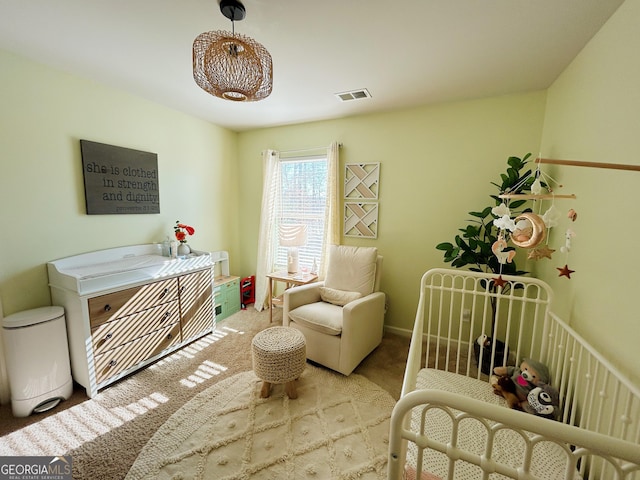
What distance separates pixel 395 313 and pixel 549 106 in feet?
7.77

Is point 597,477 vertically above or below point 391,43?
below

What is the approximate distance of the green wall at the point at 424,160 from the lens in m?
2.41

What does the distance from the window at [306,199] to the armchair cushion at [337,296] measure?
0.75 meters

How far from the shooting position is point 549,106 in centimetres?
218

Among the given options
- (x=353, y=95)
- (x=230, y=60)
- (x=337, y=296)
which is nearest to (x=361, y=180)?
(x=353, y=95)

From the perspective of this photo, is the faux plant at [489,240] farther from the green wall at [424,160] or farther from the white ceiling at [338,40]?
the white ceiling at [338,40]

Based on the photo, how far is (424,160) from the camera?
271 centimetres

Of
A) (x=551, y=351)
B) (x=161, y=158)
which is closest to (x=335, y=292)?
(x=551, y=351)

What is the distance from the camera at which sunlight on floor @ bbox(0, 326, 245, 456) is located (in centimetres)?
151

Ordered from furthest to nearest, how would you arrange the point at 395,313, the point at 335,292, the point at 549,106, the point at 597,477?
the point at 395,313
the point at 335,292
the point at 549,106
the point at 597,477

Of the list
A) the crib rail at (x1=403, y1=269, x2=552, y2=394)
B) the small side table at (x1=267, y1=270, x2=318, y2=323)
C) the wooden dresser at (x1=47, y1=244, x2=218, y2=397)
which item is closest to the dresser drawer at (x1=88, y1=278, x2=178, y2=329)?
the wooden dresser at (x1=47, y1=244, x2=218, y2=397)

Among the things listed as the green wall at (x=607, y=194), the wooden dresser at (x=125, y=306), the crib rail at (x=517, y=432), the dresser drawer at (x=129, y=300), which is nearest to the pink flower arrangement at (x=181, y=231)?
the wooden dresser at (x=125, y=306)

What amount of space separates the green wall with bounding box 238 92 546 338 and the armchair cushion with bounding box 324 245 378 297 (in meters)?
0.43

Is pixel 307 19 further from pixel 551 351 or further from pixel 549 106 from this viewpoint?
pixel 551 351
